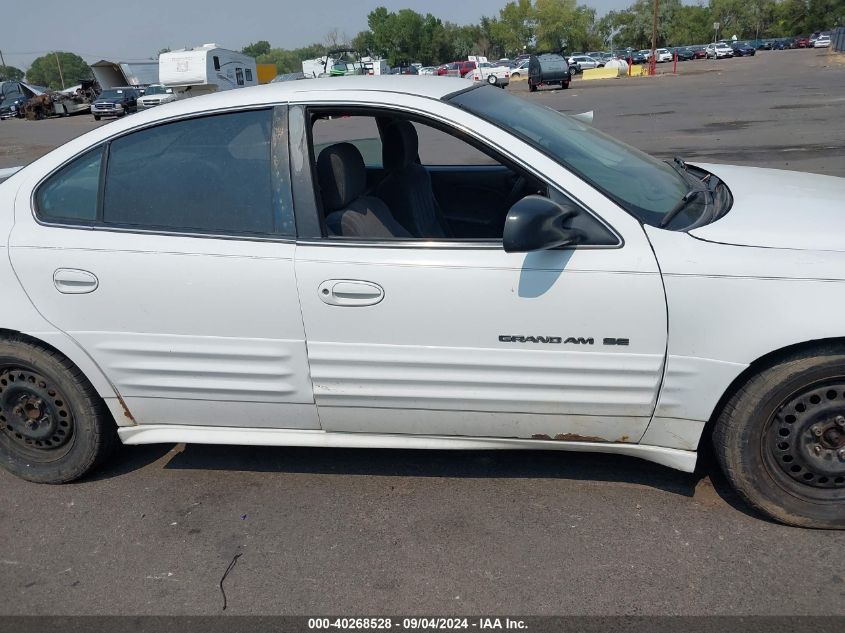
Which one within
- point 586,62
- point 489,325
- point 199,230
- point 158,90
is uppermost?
point 586,62

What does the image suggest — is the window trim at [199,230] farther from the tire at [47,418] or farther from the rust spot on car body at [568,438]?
the rust spot on car body at [568,438]

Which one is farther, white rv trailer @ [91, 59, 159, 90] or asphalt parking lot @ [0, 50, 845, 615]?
white rv trailer @ [91, 59, 159, 90]

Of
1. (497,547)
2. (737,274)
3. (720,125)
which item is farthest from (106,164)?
(720,125)

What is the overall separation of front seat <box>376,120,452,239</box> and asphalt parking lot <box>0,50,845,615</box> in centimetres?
113

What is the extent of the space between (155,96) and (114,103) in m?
2.10

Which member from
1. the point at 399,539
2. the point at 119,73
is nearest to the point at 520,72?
the point at 119,73

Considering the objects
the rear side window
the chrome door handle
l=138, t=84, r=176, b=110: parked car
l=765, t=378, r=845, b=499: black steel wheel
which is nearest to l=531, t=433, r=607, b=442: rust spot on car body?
l=765, t=378, r=845, b=499: black steel wheel

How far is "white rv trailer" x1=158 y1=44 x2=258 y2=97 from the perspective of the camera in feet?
108

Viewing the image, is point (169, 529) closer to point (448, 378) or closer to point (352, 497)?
point (352, 497)

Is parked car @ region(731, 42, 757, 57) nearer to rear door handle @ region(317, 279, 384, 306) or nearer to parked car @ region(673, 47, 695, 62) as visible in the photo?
parked car @ region(673, 47, 695, 62)

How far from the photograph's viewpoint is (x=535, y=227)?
2596mm

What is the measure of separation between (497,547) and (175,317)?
1566mm

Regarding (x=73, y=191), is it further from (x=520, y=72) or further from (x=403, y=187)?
(x=520, y=72)

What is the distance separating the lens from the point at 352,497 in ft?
10.5
